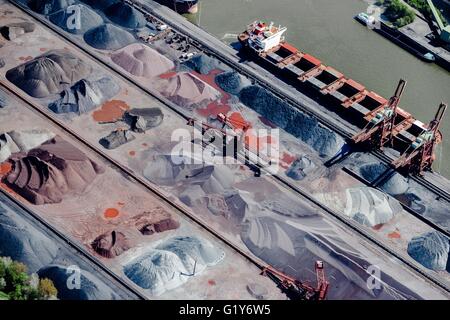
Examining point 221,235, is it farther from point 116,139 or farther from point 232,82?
point 232,82

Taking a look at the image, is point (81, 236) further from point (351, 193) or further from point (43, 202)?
point (351, 193)

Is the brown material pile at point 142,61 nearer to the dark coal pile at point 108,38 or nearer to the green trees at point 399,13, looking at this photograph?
the dark coal pile at point 108,38

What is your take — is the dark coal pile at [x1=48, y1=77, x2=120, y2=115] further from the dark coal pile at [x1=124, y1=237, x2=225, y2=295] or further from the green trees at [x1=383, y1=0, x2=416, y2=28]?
the green trees at [x1=383, y1=0, x2=416, y2=28]

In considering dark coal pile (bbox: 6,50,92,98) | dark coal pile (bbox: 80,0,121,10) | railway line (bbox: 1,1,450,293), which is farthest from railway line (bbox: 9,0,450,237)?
dark coal pile (bbox: 6,50,92,98)

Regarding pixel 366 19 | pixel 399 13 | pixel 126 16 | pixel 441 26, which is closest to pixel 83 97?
pixel 126 16

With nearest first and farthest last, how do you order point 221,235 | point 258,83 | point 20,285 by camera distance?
1. point 20,285
2. point 221,235
3. point 258,83

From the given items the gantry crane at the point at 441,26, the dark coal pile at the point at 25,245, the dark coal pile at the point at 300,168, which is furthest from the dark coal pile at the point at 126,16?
the gantry crane at the point at 441,26
